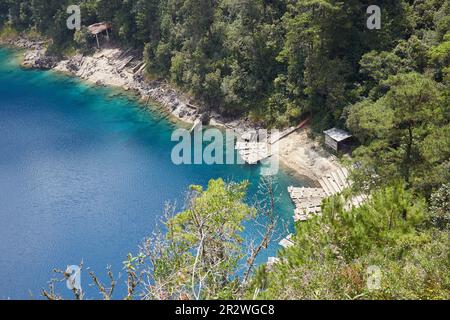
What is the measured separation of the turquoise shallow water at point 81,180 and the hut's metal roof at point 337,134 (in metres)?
3.15

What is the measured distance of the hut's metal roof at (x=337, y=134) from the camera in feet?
84.5

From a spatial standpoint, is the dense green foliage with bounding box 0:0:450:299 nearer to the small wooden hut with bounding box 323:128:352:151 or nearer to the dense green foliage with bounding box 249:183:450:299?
the dense green foliage with bounding box 249:183:450:299

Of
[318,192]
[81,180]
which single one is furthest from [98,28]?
[318,192]

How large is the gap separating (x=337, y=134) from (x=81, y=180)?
49.1 feet

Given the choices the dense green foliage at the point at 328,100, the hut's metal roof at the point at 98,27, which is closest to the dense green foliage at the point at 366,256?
the dense green foliage at the point at 328,100

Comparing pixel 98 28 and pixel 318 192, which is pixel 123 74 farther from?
pixel 318 192

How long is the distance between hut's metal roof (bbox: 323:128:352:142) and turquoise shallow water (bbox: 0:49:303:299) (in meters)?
3.15

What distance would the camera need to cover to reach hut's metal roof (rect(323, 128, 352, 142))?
25.8 metres

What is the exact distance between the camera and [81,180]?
28.4 meters

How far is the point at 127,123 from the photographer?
113ft

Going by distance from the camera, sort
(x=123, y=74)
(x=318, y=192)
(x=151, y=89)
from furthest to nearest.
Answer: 1. (x=123, y=74)
2. (x=151, y=89)
3. (x=318, y=192)

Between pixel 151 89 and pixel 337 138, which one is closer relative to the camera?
pixel 337 138
